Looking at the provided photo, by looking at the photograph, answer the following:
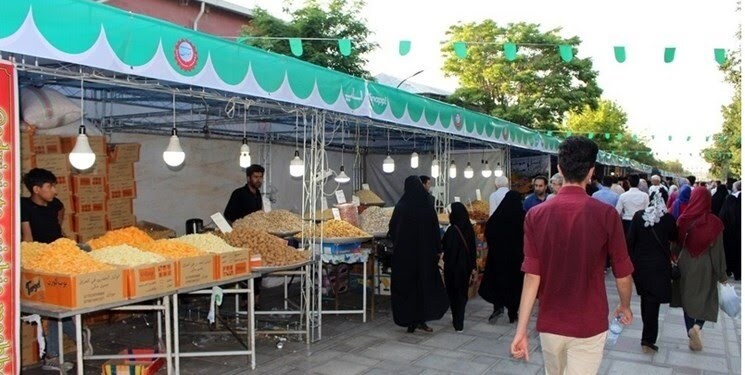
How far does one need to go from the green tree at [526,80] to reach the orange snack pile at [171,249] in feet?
67.4

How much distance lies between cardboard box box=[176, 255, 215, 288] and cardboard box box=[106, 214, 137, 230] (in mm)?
3990

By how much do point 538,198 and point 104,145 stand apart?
6.17 metres

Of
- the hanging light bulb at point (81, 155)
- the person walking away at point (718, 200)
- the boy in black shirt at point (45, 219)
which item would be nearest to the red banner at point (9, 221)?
the hanging light bulb at point (81, 155)

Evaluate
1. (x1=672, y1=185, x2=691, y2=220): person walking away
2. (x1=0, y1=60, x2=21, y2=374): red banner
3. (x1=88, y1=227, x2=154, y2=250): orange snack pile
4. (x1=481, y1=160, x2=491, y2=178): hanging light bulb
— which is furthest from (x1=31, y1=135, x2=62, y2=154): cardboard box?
(x1=672, y1=185, x2=691, y2=220): person walking away

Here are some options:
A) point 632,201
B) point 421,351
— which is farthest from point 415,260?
point 632,201

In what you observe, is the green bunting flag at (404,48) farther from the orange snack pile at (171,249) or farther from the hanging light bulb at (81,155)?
the hanging light bulb at (81,155)

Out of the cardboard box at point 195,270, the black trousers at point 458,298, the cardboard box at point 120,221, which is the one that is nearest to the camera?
the cardboard box at point 195,270

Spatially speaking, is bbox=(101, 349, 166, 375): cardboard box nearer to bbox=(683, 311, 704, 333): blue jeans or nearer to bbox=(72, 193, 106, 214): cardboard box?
bbox=(72, 193, 106, 214): cardboard box

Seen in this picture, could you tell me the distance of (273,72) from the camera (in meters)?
4.95

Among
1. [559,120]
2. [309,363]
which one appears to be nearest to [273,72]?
[309,363]

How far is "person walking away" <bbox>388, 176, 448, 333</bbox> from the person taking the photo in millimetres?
6426

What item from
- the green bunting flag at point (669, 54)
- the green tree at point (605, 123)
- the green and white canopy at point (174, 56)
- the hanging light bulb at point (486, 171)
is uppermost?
the green tree at point (605, 123)

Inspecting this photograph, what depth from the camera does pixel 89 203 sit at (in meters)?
7.85

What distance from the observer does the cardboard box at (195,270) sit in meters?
4.66
